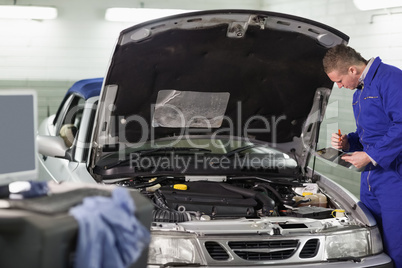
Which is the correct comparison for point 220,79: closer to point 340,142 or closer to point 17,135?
point 340,142

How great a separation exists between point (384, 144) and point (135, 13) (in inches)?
255

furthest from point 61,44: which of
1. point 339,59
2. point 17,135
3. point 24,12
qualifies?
point 17,135

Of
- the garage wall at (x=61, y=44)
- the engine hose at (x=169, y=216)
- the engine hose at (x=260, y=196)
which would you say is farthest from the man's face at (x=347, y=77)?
the garage wall at (x=61, y=44)

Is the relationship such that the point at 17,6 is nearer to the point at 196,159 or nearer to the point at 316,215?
the point at 196,159

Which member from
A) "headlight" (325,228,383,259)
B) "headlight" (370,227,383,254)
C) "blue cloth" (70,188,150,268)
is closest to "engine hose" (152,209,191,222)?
"headlight" (325,228,383,259)

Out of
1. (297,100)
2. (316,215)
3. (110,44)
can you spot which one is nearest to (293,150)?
(297,100)

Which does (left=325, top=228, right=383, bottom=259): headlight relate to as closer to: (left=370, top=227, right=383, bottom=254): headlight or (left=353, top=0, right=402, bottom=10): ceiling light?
(left=370, top=227, right=383, bottom=254): headlight

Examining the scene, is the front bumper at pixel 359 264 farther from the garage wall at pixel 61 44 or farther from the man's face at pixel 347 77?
the garage wall at pixel 61 44

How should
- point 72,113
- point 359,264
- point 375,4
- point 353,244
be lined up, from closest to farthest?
point 359,264, point 353,244, point 72,113, point 375,4

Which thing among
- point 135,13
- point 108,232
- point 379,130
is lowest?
point 108,232

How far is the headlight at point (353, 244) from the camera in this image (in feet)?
9.62

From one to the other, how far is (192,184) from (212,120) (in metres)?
0.52

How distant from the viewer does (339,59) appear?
10.7 feet

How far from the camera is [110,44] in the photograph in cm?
929
